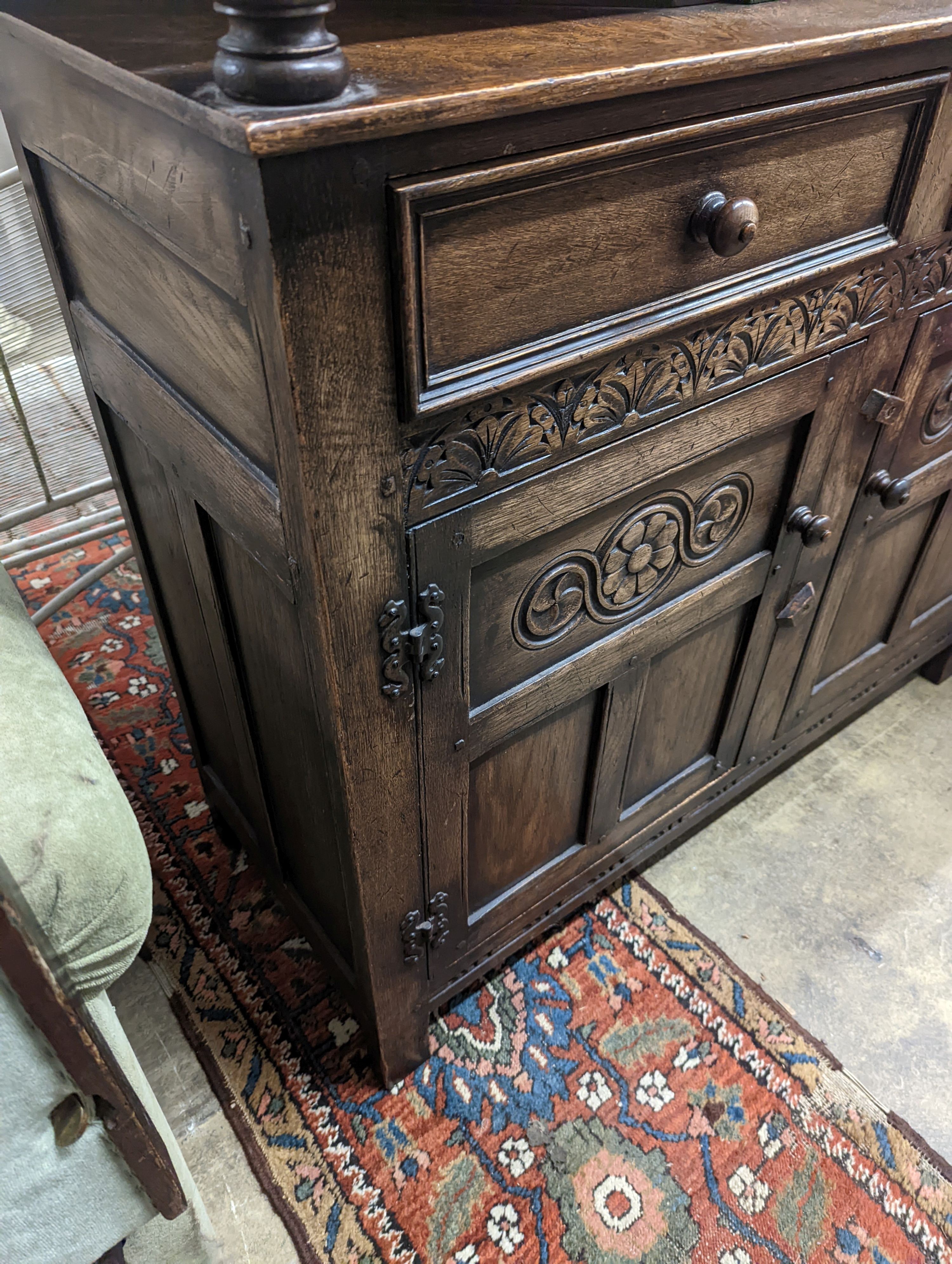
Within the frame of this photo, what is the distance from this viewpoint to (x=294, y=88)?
1.38ft

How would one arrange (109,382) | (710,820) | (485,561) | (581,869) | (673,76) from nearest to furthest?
(673,76)
(485,561)
(109,382)
(581,869)
(710,820)

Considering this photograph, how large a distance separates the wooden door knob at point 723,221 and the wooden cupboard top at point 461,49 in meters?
0.08

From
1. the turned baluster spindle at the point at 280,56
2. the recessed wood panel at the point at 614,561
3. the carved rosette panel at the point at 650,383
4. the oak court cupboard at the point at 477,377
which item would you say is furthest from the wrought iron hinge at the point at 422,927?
the turned baluster spindle at the point at 280,56

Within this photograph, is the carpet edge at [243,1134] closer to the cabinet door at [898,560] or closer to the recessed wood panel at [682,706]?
the recessed wood panel at [682,706]

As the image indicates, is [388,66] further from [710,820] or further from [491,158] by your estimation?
[710,820]

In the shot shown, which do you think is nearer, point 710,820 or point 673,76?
point 673,76

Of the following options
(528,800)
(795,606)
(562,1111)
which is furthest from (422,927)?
(795,606)

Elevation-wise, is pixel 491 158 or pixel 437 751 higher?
pixel 491 158

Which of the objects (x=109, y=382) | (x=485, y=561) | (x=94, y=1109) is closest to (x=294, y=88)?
(x=485, y=561)

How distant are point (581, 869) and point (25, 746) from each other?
0.69 m

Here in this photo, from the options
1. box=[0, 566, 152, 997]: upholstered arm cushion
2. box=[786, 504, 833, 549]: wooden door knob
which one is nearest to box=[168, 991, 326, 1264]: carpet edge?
box=[0, 566, 152, 997]: upholstered arm cushion

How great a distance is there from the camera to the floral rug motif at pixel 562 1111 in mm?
909

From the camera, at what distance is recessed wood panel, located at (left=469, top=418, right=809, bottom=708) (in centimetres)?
72

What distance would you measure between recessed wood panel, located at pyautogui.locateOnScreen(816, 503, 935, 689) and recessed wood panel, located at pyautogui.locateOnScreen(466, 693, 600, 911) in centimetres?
43
